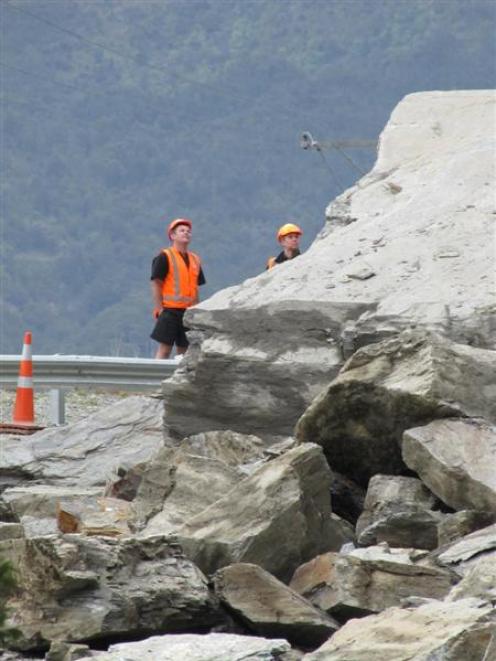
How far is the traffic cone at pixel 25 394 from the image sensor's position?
15656 millimetres

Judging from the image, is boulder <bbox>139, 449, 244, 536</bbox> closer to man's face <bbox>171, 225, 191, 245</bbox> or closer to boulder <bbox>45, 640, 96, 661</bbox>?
boulder <bbox>45, 640, 96, 661</bbox>

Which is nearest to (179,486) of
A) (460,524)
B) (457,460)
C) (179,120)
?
(457,460)

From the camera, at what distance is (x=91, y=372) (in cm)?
1688

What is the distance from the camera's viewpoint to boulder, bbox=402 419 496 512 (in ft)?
27.8

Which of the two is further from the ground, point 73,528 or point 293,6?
point 293,6

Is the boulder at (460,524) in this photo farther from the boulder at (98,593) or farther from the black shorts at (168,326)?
the black shorts at (168,326)

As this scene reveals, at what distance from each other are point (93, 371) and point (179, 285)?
96cm

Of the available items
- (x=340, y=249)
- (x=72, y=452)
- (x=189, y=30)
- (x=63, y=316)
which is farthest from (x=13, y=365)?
(x=189, y=30)

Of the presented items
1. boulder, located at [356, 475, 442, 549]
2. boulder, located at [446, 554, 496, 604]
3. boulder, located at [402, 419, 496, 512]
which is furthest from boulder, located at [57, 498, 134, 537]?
boulder, located at [446, 554, 496, 604]

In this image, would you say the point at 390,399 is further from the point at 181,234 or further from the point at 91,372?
the point at 91,372

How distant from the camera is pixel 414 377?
30.1ft

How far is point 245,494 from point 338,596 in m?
0.89

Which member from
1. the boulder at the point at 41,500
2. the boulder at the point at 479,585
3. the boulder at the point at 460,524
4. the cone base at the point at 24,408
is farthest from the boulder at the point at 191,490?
the cone base at the point at 24,408

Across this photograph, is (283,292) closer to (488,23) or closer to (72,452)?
(72,452)
